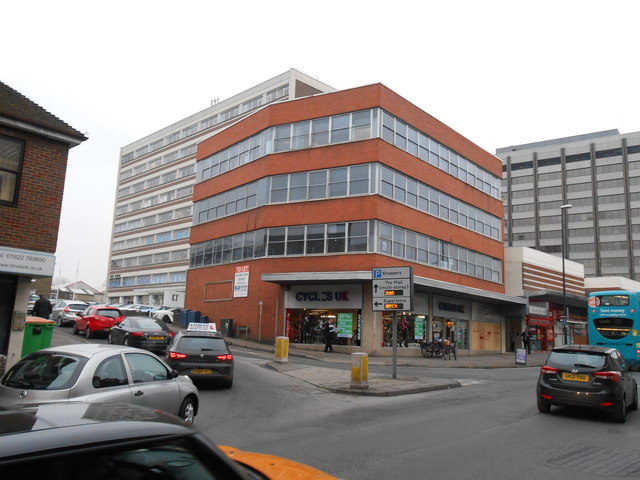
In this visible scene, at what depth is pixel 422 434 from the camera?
8555 mm

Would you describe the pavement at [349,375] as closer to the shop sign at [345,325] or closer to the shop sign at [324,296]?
the shop sign at [345,325]

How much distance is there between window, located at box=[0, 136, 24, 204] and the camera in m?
12.3

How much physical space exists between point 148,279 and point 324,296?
50.4 metres

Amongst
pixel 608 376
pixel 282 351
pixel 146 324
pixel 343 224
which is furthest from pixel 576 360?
pixel 343 224

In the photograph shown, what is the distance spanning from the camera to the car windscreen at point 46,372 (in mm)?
6363

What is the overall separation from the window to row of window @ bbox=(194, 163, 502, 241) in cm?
1904

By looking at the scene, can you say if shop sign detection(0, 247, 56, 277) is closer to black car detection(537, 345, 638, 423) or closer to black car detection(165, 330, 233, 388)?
black car detection(165, 330, 233, 388)

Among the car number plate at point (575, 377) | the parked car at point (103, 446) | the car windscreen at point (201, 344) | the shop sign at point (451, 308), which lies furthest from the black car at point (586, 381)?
the shop sign at point (451, 308)

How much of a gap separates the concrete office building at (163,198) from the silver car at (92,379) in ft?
169

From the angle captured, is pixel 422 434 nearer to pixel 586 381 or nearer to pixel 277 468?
pixel 586 381

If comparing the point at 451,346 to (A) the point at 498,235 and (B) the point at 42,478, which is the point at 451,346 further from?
(B) the point at 42,478

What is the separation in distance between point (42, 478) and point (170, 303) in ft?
190

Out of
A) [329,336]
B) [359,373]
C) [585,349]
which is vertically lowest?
[359,373]

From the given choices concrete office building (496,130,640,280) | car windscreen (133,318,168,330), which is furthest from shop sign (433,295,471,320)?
concrete office building (496,130,640,280)
